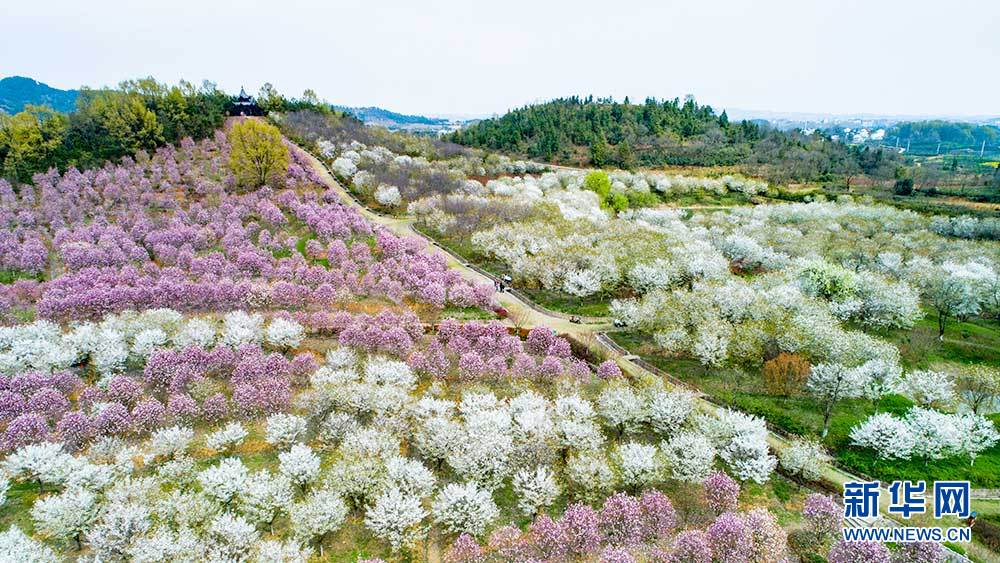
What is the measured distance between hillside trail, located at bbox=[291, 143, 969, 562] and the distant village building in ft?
122

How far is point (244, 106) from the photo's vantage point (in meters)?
108

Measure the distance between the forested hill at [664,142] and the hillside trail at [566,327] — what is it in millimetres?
62195

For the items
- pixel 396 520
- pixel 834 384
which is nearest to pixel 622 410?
pixel 834 384

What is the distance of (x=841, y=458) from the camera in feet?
94.4

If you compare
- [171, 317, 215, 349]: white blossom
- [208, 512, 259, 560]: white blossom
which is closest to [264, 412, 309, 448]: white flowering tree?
[208, 512, 259, 560]: white blossom

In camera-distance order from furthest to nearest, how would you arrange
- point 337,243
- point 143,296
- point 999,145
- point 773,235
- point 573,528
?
point 999,145, point 773,235, point 337,243, point 143,296, point 573,528

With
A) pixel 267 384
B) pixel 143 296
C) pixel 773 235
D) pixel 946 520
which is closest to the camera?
pixel 946 520

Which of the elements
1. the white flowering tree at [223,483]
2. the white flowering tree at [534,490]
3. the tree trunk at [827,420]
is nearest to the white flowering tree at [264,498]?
the white flowering tree at [223,483]

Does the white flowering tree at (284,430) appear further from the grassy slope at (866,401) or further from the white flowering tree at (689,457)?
the grassy slope at (866,401)

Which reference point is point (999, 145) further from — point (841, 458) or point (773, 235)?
point (841, 458)

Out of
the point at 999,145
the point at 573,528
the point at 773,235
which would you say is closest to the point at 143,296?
the point at 573,528

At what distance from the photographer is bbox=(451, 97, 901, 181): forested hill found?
114625mm

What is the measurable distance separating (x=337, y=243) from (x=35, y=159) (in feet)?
170

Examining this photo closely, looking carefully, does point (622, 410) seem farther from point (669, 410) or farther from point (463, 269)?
point (463, 269)
